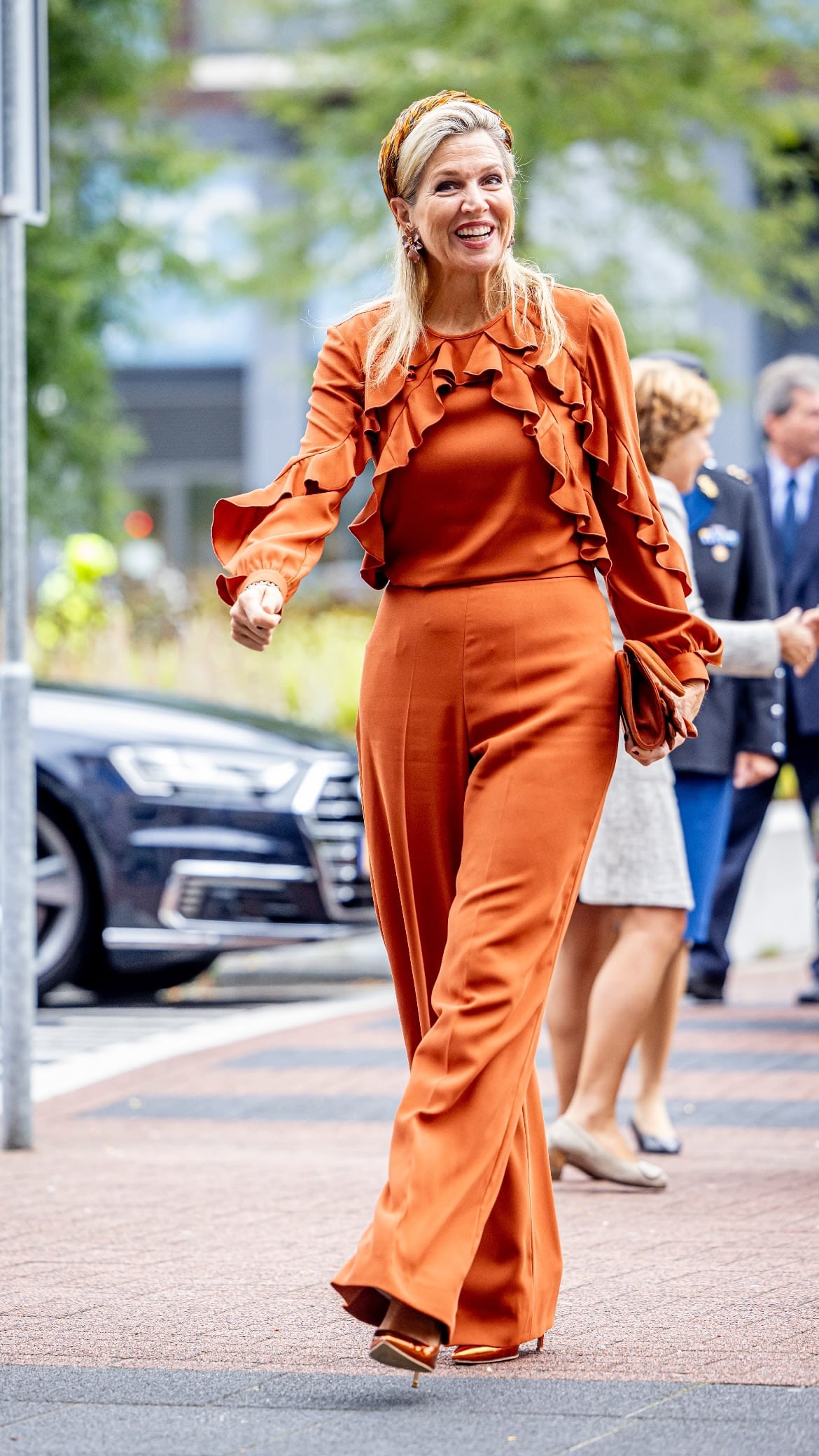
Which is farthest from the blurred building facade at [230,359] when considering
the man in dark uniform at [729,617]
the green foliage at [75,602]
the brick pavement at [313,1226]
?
the brick pavement at [313,1226]

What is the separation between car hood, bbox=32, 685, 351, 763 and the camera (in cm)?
878

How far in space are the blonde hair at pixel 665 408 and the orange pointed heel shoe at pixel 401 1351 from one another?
2815mm

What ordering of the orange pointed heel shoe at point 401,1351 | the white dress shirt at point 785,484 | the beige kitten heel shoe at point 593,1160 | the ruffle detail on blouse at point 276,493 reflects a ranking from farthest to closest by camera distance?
the white dress shirt at point 785,484 → the beige kitten heel shoe at point 593,1160 → the ruffle detail on blouse at point 276,493 → the orange pointed heel shoe at point 401,1351

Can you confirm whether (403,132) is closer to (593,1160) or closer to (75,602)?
(593,1160)

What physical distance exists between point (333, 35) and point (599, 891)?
16935 millimetres

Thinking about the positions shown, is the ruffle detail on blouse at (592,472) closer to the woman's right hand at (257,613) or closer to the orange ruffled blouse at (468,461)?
the orange ruffled blouse at (468,461)

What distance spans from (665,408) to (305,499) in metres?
2.16

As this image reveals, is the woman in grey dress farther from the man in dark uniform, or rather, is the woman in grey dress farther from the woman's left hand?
the woman's left hand

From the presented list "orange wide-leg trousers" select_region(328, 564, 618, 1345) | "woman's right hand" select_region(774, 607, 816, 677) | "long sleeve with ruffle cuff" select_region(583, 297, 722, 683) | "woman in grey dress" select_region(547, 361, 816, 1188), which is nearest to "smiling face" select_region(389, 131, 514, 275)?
"long sleeve with ruffle cuff" select_region(583, 297, 722, 683)

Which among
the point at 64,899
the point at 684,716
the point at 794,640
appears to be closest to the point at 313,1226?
the point at 684,716

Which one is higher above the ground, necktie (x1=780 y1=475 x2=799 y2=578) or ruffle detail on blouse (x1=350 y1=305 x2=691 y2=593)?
ruffle detail on blouse (x1=350 y1=305 x2=691 y2=593)

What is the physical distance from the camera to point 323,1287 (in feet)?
14.3

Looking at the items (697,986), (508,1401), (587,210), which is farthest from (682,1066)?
(587,210)

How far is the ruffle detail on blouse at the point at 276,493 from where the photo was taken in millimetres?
3615
